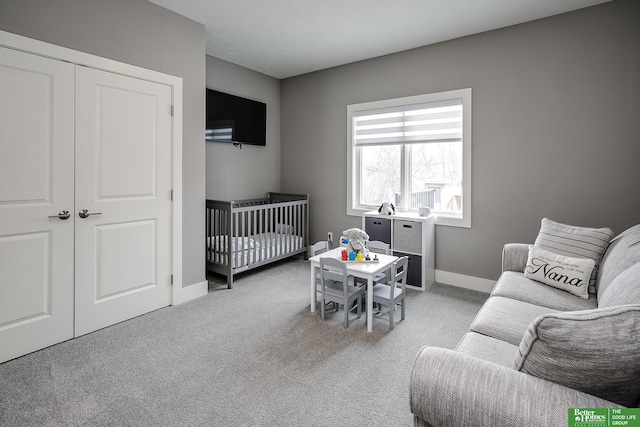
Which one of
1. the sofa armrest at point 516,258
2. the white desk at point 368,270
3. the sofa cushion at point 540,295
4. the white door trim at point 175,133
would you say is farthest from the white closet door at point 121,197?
the sofa armrest at point 516,258

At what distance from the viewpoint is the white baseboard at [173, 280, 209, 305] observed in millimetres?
3179

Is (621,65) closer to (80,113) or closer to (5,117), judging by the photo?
(80,113)

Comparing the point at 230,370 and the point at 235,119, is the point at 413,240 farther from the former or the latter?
the point at 235,119

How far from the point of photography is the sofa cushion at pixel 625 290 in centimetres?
137

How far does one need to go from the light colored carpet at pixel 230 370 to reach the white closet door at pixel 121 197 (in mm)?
213

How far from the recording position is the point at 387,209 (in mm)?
3934

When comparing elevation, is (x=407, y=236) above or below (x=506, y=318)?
above

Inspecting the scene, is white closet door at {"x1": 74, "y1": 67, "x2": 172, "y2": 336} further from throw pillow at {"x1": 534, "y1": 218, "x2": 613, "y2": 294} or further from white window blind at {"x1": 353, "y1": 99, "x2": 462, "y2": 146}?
throw pillow at {"x1": 534, "y1": 218, "x2": 613, "y2": 294}

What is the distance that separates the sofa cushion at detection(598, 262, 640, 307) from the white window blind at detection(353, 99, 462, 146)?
2.30 meters

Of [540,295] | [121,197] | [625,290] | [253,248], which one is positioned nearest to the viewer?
[625,290]

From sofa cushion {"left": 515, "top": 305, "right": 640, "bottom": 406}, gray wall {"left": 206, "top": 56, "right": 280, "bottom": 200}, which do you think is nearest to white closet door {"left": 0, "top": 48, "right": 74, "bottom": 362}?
gray wall {"left": 206, "top": 56, "right": 280, "bottom": 200}

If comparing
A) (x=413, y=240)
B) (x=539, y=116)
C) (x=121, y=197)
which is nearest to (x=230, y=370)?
(x=121, y=197)

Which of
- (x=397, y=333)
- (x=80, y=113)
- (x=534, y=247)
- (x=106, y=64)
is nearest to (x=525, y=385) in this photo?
(x=397, y=333)

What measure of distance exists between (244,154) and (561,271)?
12.3ft
